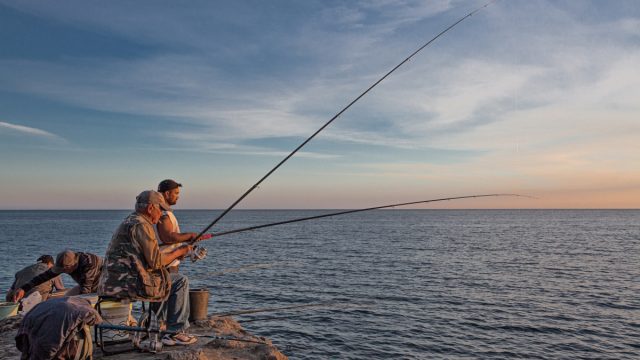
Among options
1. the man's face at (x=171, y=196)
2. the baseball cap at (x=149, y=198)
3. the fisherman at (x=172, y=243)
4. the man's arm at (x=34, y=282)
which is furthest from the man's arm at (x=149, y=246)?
the man's arm at (x=34, y=282)

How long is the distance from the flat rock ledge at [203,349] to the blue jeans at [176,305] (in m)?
0.34

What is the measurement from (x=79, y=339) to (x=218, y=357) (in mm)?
2041

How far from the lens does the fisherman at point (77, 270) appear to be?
7.23 metres

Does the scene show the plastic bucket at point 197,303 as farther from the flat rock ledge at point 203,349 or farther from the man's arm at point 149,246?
the man's arm at point 149,246

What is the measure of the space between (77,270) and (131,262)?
3.28 meters

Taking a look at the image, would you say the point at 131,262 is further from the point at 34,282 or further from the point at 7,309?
the point at 7,309

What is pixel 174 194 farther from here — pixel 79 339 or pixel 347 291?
pixel 347 291

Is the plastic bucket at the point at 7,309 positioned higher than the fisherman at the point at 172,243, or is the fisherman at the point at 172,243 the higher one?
the fisherman at the point at 172,243

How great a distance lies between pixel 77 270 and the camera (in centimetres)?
743

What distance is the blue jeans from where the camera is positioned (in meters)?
5.85

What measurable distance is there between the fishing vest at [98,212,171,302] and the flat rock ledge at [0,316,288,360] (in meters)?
1.11

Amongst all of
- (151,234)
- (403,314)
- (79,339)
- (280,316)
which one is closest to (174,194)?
(151,234)

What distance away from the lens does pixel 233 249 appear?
172 ft

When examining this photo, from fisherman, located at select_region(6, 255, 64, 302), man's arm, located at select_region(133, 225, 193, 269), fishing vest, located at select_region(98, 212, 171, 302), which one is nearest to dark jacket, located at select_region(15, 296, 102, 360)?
fishing vest, located at select_region(98, 212, 171, 302)
